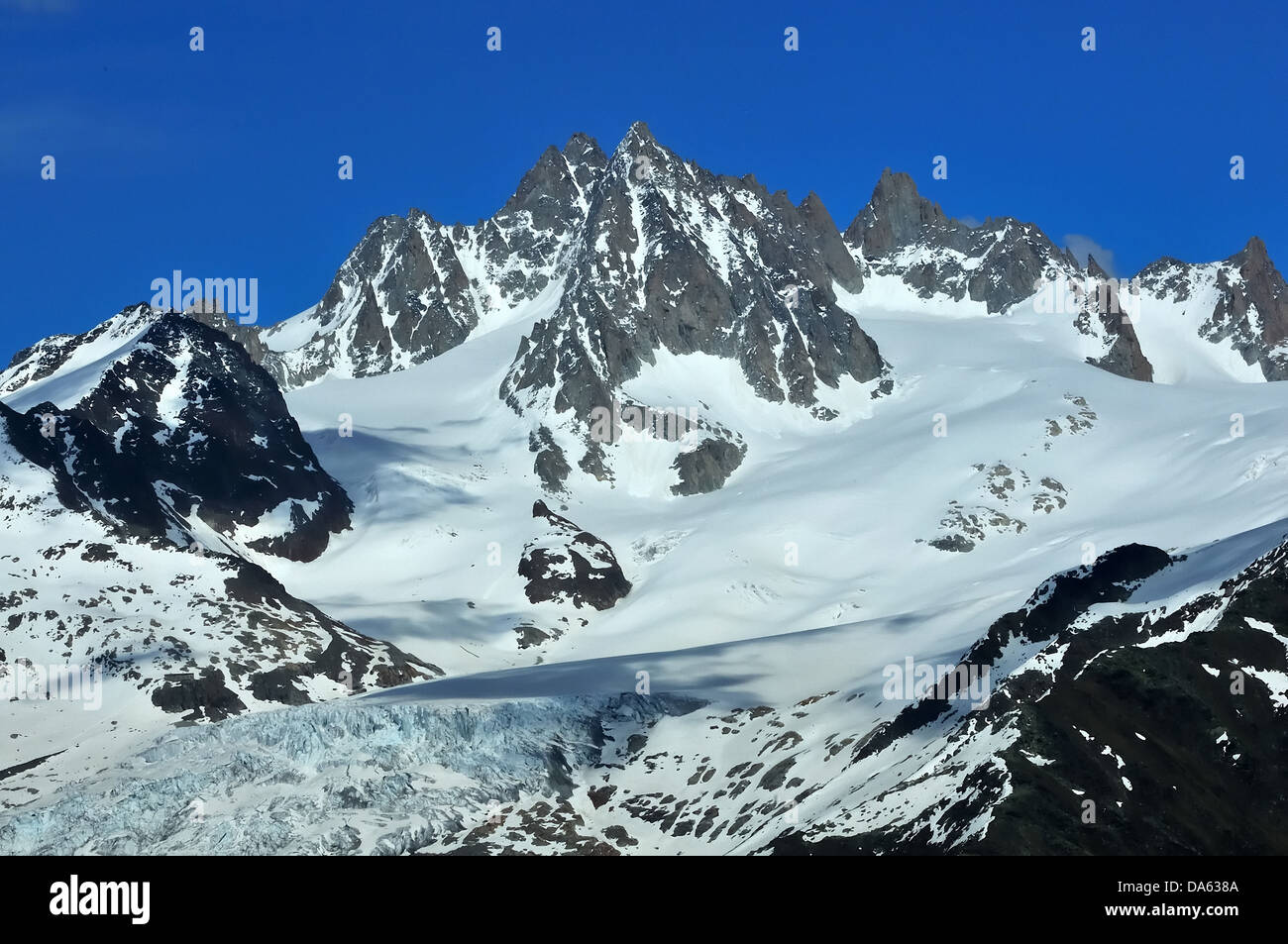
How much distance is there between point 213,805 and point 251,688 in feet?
128

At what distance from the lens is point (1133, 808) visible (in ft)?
404

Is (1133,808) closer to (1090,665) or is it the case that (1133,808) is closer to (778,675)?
(1090,665)

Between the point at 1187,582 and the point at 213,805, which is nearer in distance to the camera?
the point at 213,805

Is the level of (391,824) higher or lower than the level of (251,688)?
lower
